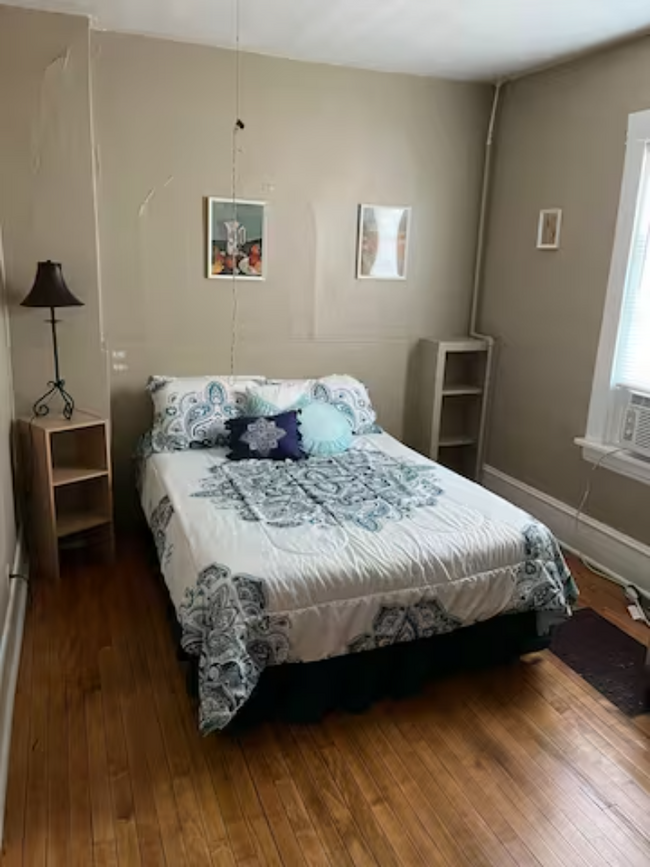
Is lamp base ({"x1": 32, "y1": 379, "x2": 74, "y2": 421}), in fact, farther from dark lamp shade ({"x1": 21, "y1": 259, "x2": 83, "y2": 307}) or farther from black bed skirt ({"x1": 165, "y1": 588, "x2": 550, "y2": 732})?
black bed skirt ({"x1": 165, "y1": 588, "x2": 550, "y2": 732})

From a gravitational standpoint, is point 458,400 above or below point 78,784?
above

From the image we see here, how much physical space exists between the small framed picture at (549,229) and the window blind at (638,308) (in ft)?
1.62

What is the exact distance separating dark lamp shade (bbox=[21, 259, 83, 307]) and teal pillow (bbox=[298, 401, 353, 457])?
1.23m

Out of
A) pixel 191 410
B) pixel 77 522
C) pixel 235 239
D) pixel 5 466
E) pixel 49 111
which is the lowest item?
pixel 77 522

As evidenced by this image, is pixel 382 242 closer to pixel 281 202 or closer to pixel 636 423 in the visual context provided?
pixel 281 202

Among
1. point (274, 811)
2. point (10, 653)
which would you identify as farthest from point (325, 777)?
point (10, 653)

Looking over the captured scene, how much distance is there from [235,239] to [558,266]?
1.72 metres

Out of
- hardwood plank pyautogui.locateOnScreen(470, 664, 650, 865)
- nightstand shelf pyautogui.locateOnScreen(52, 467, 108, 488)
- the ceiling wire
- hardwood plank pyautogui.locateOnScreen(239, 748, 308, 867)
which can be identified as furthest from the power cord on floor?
nightstand shelf pyautogui.locateOnScreen(52, 467, 108, 488)

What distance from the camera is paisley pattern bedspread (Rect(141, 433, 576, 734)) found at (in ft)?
6.61

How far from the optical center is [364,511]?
2.54 m

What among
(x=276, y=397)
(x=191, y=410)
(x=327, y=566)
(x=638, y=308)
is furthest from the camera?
(x=276, y=397)

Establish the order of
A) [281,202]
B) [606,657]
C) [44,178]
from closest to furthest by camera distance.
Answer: [606,657], [44,178], [281,202]

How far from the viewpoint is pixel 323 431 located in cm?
327

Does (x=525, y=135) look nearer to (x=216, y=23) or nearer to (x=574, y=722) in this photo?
(x=216, y=23)
